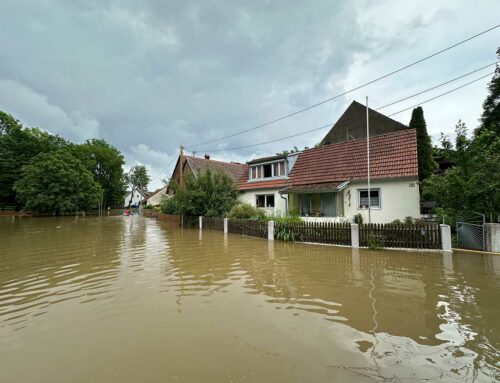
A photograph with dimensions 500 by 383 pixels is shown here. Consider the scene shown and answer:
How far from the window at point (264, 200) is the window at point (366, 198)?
733 centimetres

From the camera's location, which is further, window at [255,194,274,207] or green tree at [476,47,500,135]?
green tree at [476,47,500,135]

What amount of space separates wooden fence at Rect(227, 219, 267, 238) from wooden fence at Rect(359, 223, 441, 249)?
5357 mm

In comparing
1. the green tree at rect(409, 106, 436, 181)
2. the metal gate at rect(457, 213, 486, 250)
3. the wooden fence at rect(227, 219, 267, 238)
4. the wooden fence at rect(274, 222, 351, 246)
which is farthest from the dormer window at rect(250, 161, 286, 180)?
the metal gate at rect(457, 213, 486, 250)

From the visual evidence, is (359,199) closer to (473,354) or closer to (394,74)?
(394,74)

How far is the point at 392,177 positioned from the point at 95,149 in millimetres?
63915

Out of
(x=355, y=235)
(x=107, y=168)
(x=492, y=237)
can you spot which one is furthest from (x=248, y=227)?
(x=107, y=168)

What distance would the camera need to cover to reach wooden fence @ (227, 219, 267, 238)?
14656mm

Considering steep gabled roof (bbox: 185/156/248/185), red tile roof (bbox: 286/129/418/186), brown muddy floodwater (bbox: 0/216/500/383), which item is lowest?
brown muddy floodwater (bbox: 0/216/500/383)

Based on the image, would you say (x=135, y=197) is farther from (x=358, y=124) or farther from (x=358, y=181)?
(x=358, y=181)

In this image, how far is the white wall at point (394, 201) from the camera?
1422cm

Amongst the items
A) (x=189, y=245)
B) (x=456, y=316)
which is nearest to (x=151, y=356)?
(x=456, y=316)

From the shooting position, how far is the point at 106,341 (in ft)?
12.5

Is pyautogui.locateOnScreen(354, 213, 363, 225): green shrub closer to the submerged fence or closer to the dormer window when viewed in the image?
the submerged fence

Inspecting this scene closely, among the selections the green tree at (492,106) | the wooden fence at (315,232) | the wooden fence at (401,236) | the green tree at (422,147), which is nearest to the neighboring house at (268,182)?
the wooden fence at (315,232)
